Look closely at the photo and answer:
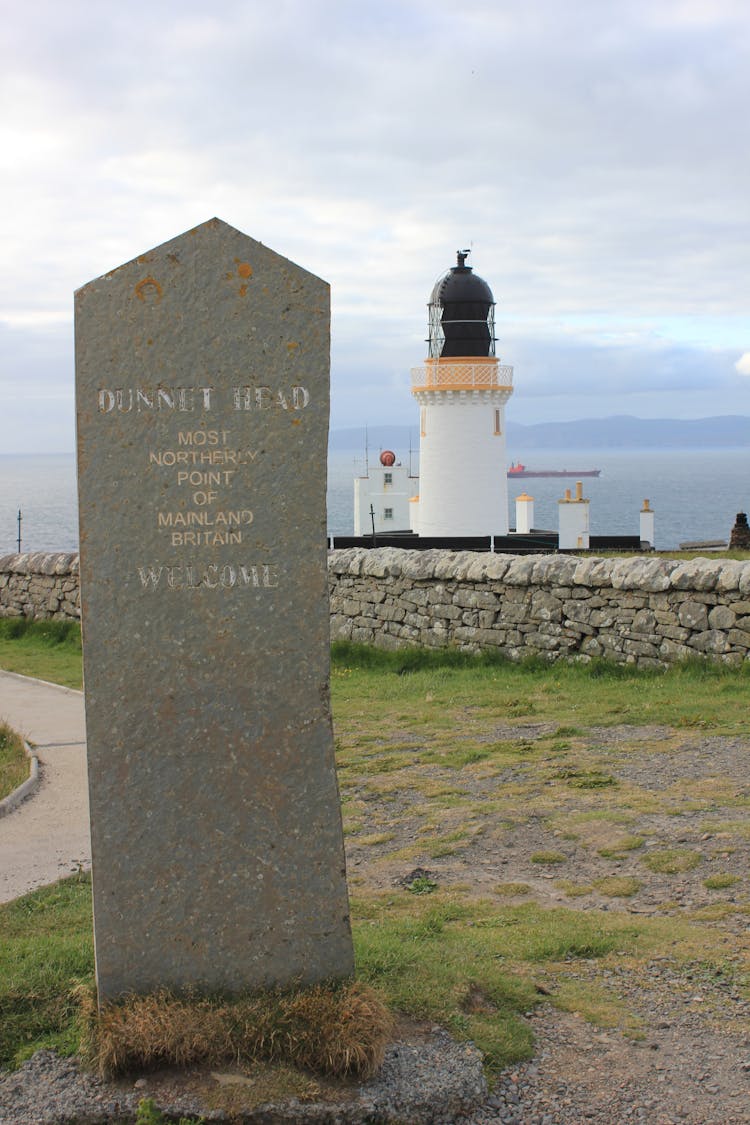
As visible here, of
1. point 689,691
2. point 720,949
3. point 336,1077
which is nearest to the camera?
point 336,1077

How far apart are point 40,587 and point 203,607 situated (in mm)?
14319

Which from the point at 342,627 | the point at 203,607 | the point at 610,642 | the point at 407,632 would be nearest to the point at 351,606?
the point at 342,627

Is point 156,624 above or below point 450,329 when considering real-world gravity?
below

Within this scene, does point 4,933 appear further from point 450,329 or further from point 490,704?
point 450,329

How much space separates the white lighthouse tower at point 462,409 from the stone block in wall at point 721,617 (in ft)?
81.3

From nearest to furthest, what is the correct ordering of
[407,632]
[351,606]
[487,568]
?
[487,568] → [407,632] → [351,606]

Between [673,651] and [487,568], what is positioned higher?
[487,568]

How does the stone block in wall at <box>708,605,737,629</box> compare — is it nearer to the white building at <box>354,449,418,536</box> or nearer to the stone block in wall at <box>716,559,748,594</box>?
the stone block in wall at <box>716,559,748,594</box>

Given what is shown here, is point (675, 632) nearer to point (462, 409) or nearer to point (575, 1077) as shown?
point (575, 1077)

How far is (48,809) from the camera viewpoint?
827 centimetres

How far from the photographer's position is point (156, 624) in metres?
4.41

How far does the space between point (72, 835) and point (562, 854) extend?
315 centimetres

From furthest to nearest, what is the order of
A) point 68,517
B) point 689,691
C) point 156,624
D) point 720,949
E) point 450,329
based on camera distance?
point 68,517 → point 450,329 → point 689,691 → point 720,949 → point 156,624

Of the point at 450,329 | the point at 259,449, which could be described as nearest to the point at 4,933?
the point at 259,449
